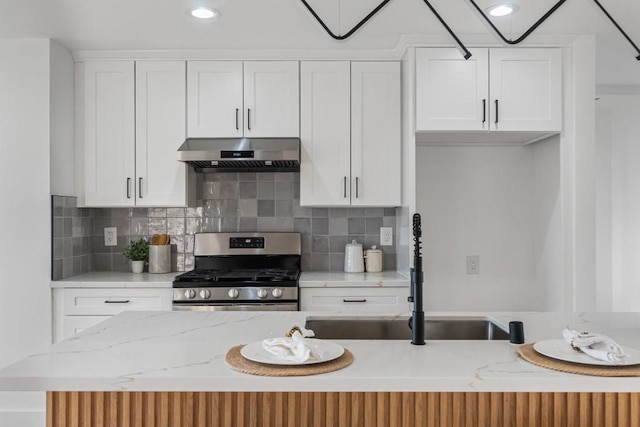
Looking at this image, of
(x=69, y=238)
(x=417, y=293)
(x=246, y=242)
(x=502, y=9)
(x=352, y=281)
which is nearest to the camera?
(x=417, y=293)

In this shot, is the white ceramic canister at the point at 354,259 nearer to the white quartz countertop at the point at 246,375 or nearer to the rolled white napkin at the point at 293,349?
the white quartz countertop at the point at 246,375

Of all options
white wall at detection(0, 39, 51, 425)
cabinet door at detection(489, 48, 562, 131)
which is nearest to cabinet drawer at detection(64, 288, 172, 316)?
white wall at detection(0, 39, 51, 425)

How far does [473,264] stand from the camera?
3748 mm

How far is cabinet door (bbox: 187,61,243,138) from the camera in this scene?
342 centimetres

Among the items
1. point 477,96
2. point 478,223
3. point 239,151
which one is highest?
point 477,96

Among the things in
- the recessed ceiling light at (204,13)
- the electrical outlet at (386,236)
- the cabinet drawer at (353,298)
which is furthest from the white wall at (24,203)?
the electrical outlet at (386,236)

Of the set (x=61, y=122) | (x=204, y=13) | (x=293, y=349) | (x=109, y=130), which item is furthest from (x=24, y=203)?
(x=293, y=349)

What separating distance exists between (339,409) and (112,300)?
7.39ft

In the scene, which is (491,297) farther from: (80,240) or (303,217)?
(80,240)

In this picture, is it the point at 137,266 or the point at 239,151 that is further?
the point at 137,266

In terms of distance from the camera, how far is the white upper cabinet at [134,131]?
11.3 feet

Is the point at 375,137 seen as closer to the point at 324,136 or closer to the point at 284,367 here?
the point at 324,136

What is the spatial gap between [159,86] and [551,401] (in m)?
2.99

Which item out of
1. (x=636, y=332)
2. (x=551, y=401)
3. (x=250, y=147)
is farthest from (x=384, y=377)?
(x=250, y=147)
